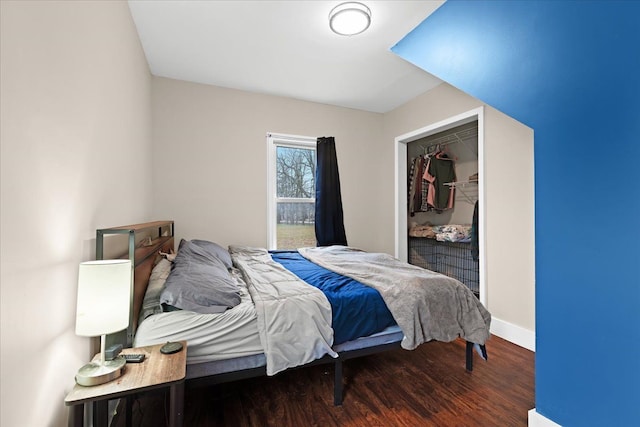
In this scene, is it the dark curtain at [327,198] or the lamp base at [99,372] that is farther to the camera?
the dark curtain at [327,198]

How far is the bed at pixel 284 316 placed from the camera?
1488 mm

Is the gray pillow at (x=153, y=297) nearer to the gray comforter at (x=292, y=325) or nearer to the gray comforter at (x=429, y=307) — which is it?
the gray comforter at (x=292, y=325)

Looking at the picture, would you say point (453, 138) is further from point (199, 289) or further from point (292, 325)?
point (199, 289)

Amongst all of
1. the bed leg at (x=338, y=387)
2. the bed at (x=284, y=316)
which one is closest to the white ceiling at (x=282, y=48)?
the bed at (x=284, y=316)

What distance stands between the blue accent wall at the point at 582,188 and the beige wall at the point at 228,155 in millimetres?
2502

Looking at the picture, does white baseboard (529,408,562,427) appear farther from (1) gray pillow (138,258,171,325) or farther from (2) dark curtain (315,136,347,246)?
(2) dark curtain (315,136,347,246)

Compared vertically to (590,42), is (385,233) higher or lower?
lower

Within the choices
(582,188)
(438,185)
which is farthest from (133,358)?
(438,185)

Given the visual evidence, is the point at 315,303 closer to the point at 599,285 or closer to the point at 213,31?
the point at 599,285

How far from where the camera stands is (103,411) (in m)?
1.16

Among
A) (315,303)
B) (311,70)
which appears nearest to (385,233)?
(311,70)

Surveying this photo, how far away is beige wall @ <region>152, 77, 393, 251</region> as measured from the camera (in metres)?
3.23

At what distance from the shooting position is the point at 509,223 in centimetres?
262

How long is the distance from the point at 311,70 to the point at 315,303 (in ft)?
7.83
